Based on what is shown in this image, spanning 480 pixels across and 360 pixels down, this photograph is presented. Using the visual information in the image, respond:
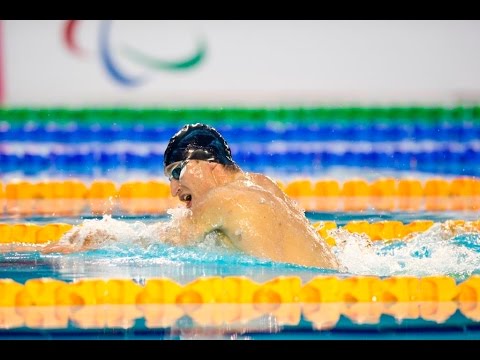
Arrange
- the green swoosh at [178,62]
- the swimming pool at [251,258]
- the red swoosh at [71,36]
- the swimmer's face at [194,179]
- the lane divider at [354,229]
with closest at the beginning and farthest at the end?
the swimming pool at [251,258]
the swimmer's face at [194,179]
the lane divider at [354,229]
the red swoosh at [71,36]
the green swoosh at [178,62]

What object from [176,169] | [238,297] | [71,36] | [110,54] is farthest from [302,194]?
[71,36]

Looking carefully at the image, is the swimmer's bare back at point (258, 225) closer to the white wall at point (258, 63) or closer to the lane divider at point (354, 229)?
the lane divider at point (354, 229)

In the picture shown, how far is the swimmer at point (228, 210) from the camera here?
3416 millimetres

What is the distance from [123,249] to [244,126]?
448 centimetres

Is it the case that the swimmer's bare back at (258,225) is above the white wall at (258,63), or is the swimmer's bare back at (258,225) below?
below

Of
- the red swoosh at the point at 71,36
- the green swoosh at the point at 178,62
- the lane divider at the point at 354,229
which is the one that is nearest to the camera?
the lane divider at the point at 354,229

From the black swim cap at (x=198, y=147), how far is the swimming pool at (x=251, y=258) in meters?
0.37

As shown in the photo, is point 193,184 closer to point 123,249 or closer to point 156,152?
point 123,249

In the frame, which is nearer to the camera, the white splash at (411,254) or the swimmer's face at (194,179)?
the swimmer's face at (194,179)

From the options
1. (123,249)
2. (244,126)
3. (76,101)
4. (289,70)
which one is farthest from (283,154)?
(123,249)

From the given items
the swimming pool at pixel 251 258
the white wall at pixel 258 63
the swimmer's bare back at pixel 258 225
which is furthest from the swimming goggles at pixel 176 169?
the white wall at pixel 258 63

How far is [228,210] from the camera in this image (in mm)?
3408

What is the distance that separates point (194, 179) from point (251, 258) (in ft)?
1.37

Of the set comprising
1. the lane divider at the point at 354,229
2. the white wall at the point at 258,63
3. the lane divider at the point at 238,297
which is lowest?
the lane divider at the point at 238,297
